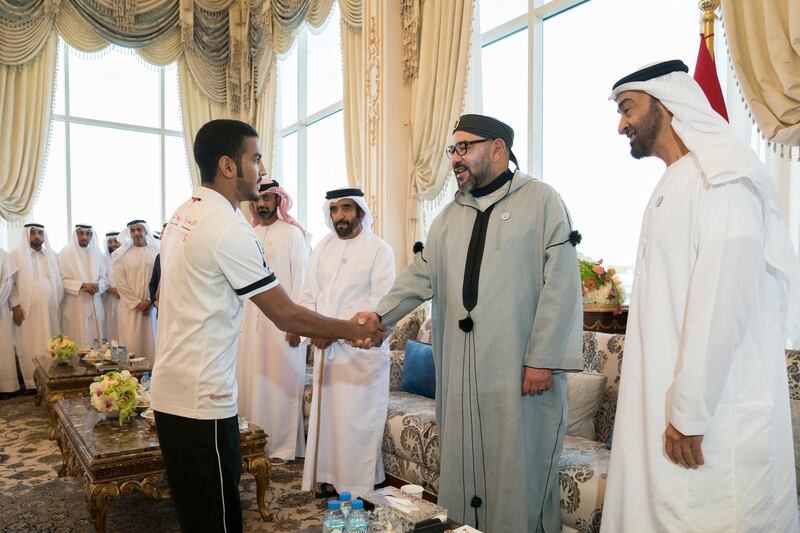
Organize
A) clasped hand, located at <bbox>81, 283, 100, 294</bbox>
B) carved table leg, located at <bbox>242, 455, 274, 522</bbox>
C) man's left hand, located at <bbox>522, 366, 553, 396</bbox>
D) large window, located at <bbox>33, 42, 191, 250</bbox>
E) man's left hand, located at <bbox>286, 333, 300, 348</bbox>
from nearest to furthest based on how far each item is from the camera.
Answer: man's left hand, located at <bbox>522, 366, 553, 396</bbox> → carved table leg, located at <bbox>242, 455, 274, 522</bbox> → man's left hand, located at <bbox>286, 333, 300, 348</bbox> → clasped hand, located at <bbox>81, 283, 100, 294</bbox> → large window, located at <bbox>33, 42, 191, 250</bbox>

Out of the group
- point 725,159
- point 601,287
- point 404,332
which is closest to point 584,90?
point 601,287

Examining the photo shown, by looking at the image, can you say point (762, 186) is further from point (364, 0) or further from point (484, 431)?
point (364, 0)

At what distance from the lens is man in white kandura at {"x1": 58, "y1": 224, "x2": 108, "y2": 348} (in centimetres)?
657

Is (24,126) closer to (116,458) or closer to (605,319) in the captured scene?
(116,458)

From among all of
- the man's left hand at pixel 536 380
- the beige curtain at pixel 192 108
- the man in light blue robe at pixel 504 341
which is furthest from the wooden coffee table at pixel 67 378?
the beige curtain at pixel 192 108

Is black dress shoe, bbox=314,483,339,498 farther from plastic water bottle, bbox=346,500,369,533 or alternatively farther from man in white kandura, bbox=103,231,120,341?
man in white kandura, bbox=103,231,120,341

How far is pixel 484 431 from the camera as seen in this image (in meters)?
2.13

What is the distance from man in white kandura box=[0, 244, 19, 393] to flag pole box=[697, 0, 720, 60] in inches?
249

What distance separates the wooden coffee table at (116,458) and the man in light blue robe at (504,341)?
1.06 m

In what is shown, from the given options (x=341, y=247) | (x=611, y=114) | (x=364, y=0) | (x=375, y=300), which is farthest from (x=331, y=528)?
(x=364, y=0)

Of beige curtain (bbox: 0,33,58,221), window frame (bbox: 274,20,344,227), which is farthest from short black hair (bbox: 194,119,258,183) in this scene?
beige curtain (bbox: 0,33,58,221)

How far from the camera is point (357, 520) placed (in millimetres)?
1587

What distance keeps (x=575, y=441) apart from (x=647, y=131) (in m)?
1.51

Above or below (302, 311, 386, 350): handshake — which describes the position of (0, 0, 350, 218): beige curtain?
above
